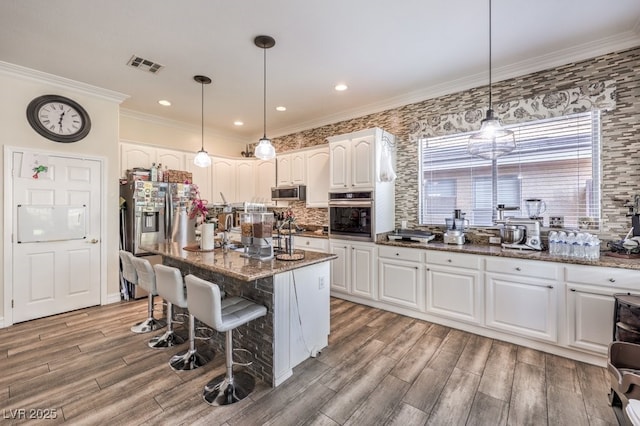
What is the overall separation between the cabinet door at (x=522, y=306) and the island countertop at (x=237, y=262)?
69.5 inches

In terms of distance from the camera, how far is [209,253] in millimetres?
2719

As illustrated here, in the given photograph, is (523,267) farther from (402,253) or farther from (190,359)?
(190,359)

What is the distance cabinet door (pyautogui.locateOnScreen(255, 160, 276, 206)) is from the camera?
18.2 feet

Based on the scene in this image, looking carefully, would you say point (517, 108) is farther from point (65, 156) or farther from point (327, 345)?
point (65, 156)

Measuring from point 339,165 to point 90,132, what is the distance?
3.37 meters

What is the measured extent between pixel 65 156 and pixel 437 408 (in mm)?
4757

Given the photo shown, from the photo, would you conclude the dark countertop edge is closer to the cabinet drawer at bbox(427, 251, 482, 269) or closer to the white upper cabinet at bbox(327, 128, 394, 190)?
the cabinet drawer at bbox(427, 251, 482, 269)

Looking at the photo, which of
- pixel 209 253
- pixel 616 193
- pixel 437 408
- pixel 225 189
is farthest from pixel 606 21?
pixel 225 189

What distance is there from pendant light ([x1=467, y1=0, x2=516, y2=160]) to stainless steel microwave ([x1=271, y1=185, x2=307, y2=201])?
2.95 metres

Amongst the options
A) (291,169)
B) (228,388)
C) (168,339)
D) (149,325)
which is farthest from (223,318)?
(291,169)

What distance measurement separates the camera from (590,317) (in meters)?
2.41

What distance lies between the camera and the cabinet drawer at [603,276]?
224 centimetres

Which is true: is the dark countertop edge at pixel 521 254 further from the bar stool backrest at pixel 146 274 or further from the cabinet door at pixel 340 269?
the bar stool backrest at pixel 146 274

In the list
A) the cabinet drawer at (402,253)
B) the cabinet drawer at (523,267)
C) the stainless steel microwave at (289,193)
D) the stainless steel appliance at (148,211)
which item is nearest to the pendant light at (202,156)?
the stainless steel appliance at (148,211)
